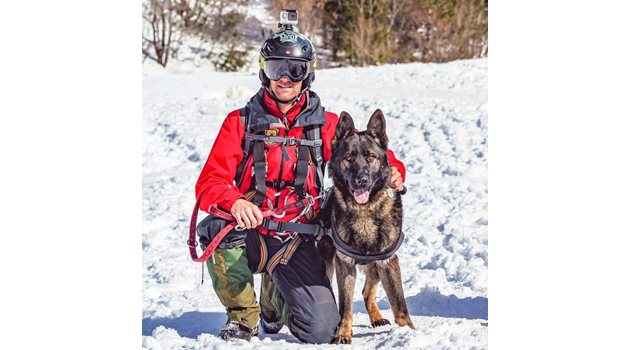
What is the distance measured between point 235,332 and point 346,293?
539mm

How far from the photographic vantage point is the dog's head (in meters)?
3.22

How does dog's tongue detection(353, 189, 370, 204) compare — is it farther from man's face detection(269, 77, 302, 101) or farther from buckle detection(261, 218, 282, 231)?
man's face detection(269, 77, 302, 101)

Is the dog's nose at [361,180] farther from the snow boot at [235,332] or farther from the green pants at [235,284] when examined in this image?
the snow boot at [235,332]

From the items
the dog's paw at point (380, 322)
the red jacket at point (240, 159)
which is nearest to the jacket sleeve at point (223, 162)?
the red jacket at point (240, 159)

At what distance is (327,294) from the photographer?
3.52m

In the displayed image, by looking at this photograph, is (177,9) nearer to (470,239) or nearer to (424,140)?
(424,140)

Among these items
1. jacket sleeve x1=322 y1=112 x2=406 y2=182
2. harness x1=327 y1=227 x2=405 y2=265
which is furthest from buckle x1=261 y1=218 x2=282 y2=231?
jacket sleeve x1=322 y1=112 x2=406 y2=182

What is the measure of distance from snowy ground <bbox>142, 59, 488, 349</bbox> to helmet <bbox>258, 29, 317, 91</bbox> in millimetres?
1213

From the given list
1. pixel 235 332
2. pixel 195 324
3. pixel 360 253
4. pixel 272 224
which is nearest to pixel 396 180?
pixel 360 253

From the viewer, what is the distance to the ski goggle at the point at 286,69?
3389mm

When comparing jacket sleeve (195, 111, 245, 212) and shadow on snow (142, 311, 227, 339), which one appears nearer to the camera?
jacket sleeve (195, 111, 245, 212)

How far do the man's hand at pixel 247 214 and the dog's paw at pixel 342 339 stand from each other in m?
0.64

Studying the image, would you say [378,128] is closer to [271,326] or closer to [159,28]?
[271,326]

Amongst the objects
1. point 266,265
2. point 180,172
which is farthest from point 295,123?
point 180,172
